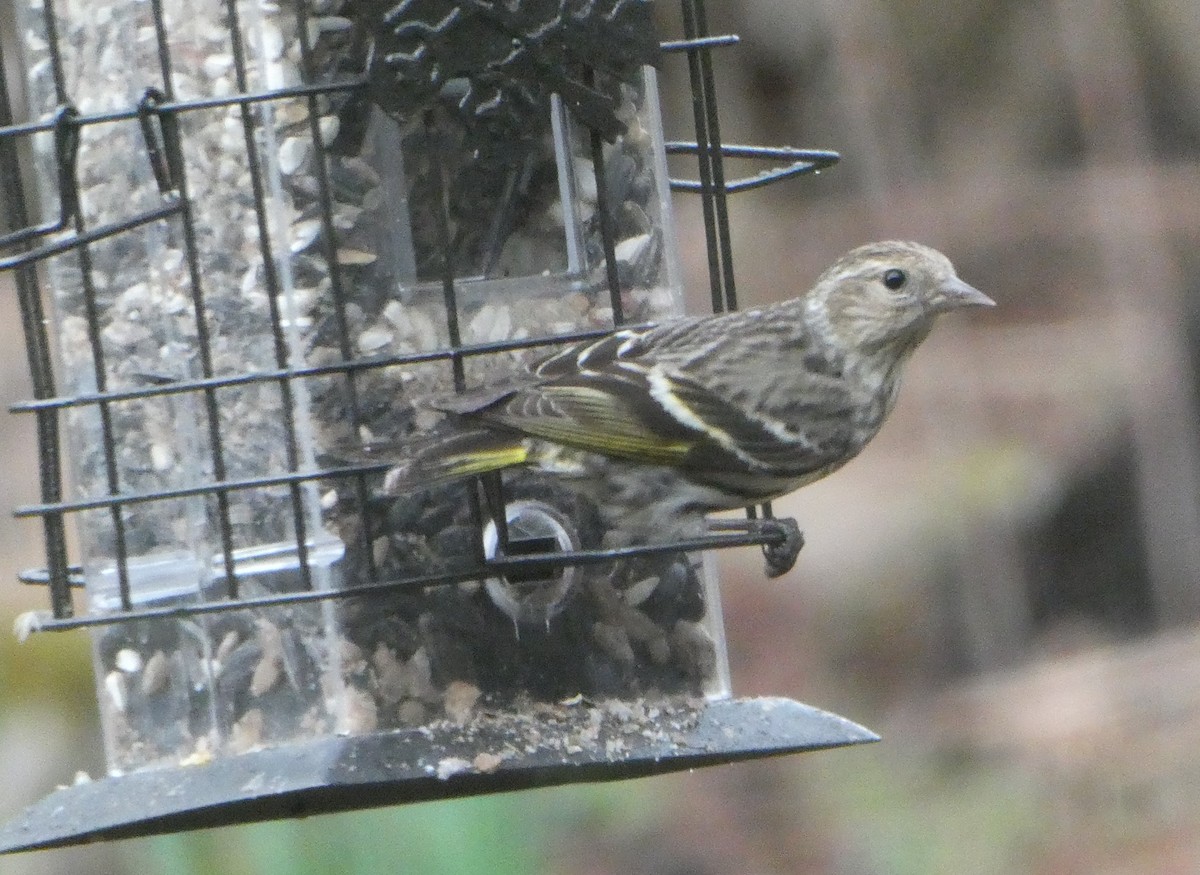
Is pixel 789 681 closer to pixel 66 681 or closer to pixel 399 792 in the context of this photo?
pixel 66 681

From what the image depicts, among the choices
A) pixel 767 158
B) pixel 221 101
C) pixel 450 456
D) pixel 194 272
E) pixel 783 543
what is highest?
pixel 221 101

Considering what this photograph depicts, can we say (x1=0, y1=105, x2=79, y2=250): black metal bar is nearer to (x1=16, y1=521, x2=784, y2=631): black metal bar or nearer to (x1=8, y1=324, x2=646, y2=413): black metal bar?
(x1=8, y1=324, x2=646, y2=413): black metal bar

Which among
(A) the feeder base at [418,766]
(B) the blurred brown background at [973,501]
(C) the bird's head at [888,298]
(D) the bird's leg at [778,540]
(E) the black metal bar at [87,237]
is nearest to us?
(A) the feeder base at [418,766]

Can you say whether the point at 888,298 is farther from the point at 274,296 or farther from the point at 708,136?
the point at 274,296

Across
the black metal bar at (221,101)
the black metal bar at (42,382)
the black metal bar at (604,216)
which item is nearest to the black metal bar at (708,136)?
the black metal bar at (604,216)

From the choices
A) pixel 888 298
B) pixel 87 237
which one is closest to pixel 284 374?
pixel 87 237

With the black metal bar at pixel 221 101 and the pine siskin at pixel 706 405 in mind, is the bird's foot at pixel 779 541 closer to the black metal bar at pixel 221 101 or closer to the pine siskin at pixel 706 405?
the pine siskin at pixel 706 405

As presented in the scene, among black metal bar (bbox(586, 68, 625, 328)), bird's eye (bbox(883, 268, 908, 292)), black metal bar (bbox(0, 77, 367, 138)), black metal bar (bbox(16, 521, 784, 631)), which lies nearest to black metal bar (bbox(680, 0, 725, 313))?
black metal bar (bbox(586, 68, 625, 328))
